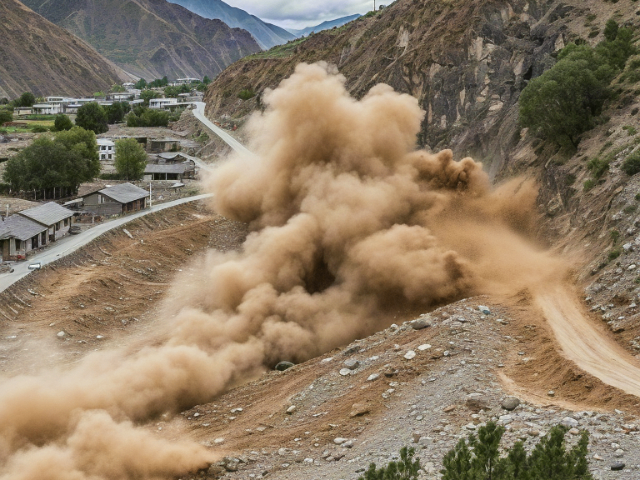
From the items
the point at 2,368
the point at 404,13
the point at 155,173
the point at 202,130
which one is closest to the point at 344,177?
the point at 2,368

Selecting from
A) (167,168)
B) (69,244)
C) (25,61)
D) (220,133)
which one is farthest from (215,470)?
(25,61)

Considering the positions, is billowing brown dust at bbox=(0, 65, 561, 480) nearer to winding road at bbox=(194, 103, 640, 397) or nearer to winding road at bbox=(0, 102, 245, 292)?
winding road at bbox=(194, 103, 640, 397)

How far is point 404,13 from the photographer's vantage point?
85.1m

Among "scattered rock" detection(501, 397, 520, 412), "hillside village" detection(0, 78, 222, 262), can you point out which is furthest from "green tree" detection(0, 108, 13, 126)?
"scattered rock" detection(501, 397, 520, 412)

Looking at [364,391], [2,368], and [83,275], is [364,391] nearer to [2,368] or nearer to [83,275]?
[2,368]

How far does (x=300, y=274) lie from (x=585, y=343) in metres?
15.0

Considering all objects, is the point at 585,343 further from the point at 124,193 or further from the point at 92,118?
the point at 92,118

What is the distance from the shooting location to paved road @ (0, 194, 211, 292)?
39531 mm

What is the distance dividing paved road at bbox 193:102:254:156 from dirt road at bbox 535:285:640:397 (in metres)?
54.7

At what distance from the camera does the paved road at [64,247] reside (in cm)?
3953

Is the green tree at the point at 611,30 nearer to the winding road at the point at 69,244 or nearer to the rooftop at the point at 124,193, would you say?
the winding road at the point at 69,244

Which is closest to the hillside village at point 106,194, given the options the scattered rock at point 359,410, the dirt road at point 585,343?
the scattered rock at point 359,410

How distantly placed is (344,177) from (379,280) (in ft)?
27.6

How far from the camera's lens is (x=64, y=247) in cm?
4691
